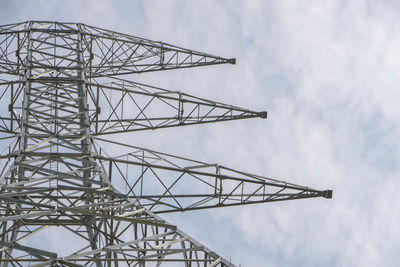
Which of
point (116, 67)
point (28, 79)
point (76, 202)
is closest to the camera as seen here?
point (76, 202)

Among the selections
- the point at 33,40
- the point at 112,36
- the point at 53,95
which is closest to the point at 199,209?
the point at 53,95

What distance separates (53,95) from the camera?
2422 cm

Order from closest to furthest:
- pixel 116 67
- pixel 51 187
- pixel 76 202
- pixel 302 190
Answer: pixel 51 187
pixel 76 202
pixel 302 190
pixel 116 67

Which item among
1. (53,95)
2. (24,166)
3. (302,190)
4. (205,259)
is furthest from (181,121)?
(205,259)

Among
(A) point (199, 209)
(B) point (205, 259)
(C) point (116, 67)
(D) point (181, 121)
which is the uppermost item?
(C) point (116, 67)

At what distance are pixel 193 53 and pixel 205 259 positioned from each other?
1770 centimetres

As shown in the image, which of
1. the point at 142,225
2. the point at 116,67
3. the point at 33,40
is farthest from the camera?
the point at 116,67

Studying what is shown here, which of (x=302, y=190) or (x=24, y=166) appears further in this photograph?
(x=302, y=190)

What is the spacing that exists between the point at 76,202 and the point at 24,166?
1.83m

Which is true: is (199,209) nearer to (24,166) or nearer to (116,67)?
(24,166)

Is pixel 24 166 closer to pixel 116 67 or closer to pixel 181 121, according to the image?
pixel 181 121

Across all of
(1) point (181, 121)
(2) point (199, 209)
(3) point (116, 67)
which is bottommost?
(2) point (199, 209)

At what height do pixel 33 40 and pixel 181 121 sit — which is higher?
pixel 33 40

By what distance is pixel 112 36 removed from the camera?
3134 cm
